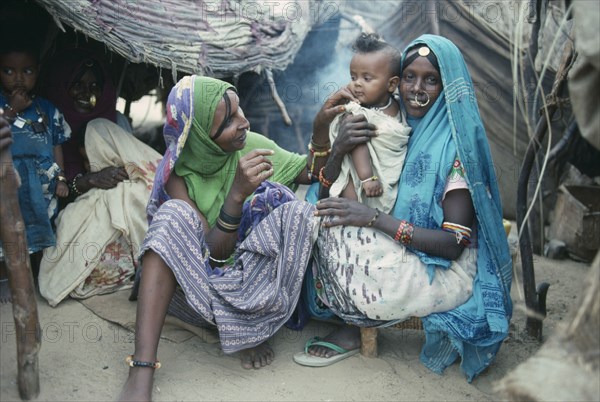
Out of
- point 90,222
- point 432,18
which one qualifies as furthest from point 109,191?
point 432,18

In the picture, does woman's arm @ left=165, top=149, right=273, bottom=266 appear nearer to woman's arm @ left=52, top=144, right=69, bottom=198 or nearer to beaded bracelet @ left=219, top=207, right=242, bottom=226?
beaded bracelet @ left=219, top=207, right=242, bottom=226

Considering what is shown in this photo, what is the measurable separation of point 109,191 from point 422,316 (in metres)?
1.99

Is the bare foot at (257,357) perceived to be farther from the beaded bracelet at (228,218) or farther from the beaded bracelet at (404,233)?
the beaded bracelet at (404,233)

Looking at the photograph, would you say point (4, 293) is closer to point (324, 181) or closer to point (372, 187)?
point (324, 181)

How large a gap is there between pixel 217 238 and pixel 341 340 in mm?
796

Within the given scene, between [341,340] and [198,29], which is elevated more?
[198,29]

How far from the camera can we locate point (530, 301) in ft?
11.5

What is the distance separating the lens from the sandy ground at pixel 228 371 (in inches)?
114

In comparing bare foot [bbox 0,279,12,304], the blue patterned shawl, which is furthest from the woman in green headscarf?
bare foot [bbox 0,279,12,304]

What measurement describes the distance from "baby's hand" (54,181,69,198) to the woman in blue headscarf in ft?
5.38

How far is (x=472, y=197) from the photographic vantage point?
9.61 feet

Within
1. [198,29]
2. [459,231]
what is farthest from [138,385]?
[198,29]

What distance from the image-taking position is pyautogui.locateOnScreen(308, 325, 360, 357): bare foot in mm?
3201

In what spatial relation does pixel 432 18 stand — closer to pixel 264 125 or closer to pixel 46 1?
pixel 264 125
